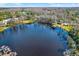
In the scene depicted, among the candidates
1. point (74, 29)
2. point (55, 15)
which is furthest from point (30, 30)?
point (74, 29)

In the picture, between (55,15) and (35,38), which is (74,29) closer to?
(55,15)

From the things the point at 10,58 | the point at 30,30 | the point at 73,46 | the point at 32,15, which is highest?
the point at 32,15

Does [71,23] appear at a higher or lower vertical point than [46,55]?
higher

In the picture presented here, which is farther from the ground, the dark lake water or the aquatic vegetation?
the dark lake water

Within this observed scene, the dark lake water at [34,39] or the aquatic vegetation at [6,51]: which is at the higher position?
the dark lake water at [34,39]

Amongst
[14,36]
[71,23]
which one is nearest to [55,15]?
[71,23]

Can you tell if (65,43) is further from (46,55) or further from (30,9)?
(30,9)
